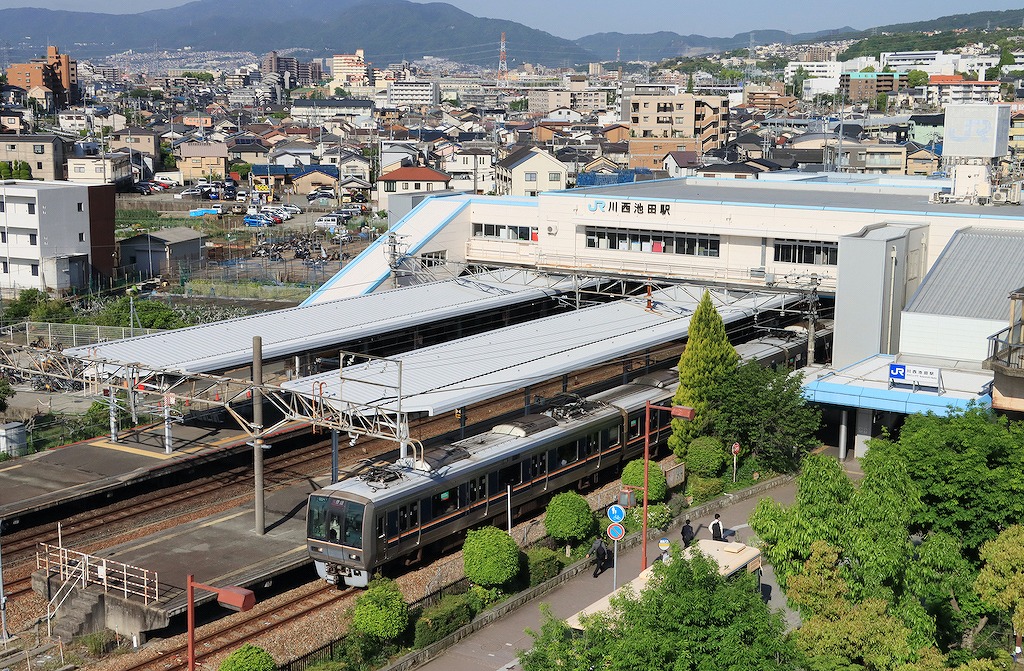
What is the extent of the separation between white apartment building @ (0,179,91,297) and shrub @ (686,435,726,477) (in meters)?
23.0

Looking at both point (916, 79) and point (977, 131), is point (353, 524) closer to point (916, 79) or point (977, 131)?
point (977, 131)

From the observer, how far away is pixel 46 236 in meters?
33.6

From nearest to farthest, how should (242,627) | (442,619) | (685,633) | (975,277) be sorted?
(685,633)
(442,619)
(242,627)
(975,277)

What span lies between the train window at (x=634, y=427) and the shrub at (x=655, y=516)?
2.05 meters

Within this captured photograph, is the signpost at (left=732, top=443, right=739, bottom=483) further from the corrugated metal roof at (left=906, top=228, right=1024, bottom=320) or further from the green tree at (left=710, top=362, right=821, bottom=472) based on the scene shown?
the corrugated metal roof at (left=906, top=228, right=1024, bottom=320)

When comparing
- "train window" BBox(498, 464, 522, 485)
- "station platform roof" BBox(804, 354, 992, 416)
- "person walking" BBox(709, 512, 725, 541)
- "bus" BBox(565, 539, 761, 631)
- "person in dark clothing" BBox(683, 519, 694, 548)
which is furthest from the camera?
"station platform roof" BBox(804, 354, 992, 416)

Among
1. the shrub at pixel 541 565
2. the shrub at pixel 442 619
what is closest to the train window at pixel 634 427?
the shrub at pixel 541 565

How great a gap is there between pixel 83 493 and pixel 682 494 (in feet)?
28.8

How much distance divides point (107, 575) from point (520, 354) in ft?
25.0

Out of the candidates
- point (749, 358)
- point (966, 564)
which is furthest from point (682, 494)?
point (966, 564)

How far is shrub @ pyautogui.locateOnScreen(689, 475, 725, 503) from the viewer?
17047 mm

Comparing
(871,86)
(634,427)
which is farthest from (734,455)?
(871,86)

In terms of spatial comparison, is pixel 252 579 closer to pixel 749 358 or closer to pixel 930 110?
pixel 749 358

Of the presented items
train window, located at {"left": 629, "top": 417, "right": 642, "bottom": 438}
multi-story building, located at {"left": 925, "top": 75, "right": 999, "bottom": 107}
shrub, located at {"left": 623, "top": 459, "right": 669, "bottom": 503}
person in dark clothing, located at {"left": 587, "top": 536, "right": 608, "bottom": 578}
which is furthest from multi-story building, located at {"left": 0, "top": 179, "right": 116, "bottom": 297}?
multi-story building, located at {"left": 925, "top": 75, "right": 999, "bottom": 107}
